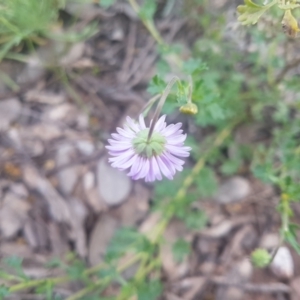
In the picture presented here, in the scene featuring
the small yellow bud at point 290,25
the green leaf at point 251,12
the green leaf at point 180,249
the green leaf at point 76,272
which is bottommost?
the green leaf at point 76,272

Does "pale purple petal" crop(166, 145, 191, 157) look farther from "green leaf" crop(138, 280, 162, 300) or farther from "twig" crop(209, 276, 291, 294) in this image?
"twig" crop(209, 276, 291, 294)

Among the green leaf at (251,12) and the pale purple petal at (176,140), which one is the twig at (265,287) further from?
the green leaf at (251,12)

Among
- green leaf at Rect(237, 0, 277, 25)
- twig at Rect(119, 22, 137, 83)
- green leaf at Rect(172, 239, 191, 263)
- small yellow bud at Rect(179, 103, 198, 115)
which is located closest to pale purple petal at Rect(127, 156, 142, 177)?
small yellow bud at Rect(179, 103, 198, 115)

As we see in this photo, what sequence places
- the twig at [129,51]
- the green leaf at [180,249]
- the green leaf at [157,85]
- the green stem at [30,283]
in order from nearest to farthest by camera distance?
1. the green leaf at [157,85]
2. the green stem at [30,283]
3. the green leaf at [180,249]
4. the twig at [129,51]

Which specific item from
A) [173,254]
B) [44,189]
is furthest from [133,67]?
[173,254]

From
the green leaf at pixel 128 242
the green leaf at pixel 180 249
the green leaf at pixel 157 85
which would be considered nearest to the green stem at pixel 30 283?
the green leaf at pixel 128 242

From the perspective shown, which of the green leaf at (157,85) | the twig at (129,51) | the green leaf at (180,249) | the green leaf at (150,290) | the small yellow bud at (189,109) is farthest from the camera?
the twig at (129,51)

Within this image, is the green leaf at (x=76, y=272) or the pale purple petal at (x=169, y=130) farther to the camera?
the green leaf at (x=76, y=272)
